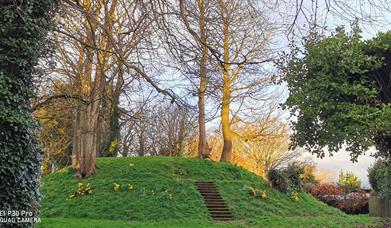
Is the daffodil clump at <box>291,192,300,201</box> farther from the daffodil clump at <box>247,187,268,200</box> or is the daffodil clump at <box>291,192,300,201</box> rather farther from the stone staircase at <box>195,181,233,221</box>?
the stone staircase at <box>195,181,233,221</box>

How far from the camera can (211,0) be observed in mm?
8320

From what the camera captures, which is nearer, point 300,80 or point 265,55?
point 300,80

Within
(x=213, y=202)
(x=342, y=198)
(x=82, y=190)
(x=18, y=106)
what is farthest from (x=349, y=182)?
(x=18, y=106)

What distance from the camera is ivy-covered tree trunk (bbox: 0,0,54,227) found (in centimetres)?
602

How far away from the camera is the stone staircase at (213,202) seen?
1370 centimetres

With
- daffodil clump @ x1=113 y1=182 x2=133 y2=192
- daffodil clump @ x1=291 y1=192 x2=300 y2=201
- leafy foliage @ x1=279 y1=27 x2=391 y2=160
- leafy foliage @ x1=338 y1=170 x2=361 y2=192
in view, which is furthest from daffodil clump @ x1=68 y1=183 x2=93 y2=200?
leafy foliage @ x1=338 y1=170 x2=361 y2=192

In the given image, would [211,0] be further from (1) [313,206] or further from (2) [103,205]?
(1) [313,206]

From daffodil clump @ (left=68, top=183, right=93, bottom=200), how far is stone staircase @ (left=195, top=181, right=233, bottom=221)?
393 cm

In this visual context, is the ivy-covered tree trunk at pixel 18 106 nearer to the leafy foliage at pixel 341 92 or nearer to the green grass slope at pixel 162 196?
the leafy foliage at pixel 341 92

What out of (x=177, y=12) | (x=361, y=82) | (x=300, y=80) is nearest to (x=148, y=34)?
(x=177, y=12)

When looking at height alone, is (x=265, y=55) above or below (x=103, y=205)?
above

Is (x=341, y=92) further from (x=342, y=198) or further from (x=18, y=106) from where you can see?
(x=342, y=198)

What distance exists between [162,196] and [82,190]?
2959 millimetres

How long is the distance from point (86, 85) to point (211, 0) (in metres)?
5.97
